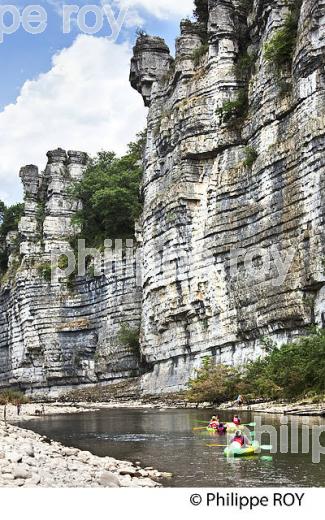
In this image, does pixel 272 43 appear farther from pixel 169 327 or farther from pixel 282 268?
pixel 169 327

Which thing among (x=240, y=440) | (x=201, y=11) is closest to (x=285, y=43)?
(x=201, y=11)

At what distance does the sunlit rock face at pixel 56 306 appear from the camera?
59812mm

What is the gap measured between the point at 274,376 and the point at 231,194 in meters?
14.5

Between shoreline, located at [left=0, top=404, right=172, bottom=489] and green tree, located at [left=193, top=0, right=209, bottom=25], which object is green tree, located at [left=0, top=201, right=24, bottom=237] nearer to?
green tree, located at [left=193, top=0, right=209, bottom=25]

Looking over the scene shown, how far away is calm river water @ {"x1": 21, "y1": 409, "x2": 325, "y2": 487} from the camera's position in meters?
14.8

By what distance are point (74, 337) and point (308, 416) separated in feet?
131

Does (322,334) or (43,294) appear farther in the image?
(43,294)

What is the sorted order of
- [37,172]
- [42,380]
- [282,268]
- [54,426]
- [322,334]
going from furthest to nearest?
[37,172]
[42,380]
[282,268]
[322,334]
[54,426]

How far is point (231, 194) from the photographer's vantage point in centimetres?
4484

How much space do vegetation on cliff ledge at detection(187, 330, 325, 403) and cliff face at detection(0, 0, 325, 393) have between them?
6.73ft

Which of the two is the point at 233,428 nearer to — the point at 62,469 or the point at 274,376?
the point at 62,469

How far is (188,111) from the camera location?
164ft

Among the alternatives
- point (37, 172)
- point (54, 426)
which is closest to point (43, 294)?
point (37, 172)

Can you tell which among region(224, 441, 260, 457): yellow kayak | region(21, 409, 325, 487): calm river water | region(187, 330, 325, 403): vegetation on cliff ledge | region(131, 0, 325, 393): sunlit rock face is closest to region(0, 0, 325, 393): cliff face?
region(131, 0, 325, 393): sunlit rock face
